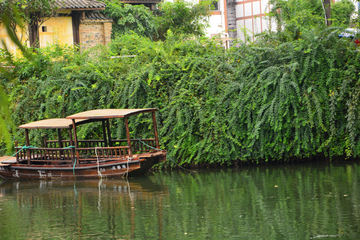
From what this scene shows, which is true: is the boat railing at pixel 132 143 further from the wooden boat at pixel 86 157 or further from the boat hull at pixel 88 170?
the boat hull at pixel 88 170

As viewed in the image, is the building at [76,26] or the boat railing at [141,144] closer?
the boat railing at [141,144]

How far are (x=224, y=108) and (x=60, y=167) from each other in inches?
240

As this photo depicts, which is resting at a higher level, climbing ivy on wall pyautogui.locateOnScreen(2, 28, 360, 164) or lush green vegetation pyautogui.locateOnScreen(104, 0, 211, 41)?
lush green vegetation pyautogui.locateOnScreen(104, 0, 211, 41)

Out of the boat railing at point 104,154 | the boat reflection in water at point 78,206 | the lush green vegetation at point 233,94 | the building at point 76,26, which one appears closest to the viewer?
the boat reflection in water at point 78,206

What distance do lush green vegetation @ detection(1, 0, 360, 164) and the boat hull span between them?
1899mm

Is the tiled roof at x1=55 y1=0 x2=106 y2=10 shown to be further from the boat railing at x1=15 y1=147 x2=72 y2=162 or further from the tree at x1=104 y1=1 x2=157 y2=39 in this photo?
the boat railing at x1=15 y1=147 x2=72 y2=162

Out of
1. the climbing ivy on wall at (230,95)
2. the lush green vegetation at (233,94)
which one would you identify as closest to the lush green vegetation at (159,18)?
the climbing ivy on wall at (230,95)

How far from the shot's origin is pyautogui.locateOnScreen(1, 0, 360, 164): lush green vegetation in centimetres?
1420

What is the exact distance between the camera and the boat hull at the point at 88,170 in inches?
533

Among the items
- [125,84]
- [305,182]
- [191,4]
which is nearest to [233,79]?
[125,84]

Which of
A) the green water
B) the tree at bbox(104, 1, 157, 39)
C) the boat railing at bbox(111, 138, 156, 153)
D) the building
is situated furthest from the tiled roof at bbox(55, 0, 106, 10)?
the green water

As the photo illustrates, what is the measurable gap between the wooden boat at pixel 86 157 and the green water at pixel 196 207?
488 mm

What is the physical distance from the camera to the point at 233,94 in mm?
15141

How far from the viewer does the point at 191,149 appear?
15273 millimetres
